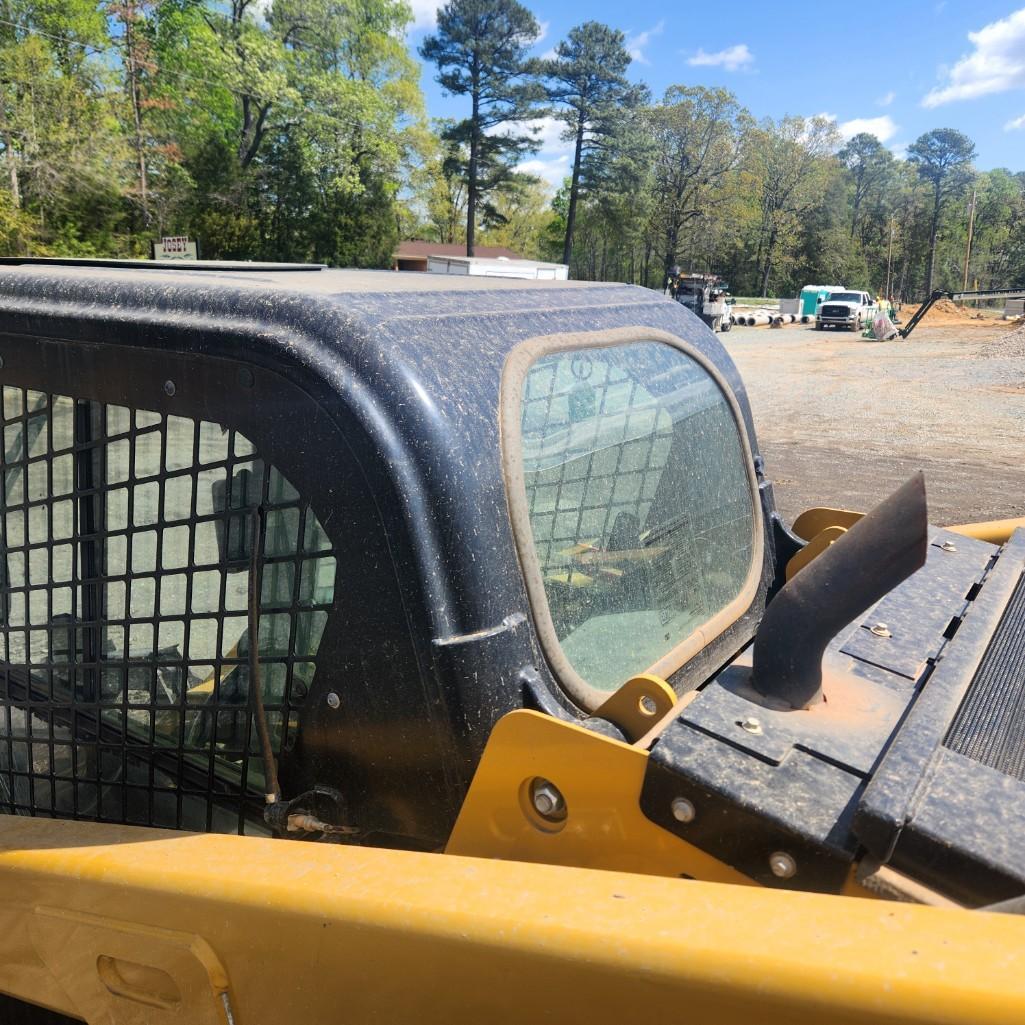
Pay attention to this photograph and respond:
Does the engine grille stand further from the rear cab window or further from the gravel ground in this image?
the gravel ground

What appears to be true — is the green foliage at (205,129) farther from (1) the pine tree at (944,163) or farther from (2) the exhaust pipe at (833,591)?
(1) the pine tree at (944,163)

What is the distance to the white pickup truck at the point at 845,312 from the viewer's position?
4125cm

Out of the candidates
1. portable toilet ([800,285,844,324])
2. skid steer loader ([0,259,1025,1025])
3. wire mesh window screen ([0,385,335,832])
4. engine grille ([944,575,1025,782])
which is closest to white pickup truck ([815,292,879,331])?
portable toilet ([800,285,844,324])

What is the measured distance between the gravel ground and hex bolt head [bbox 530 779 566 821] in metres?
7.67

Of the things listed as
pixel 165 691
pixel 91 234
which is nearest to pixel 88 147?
pixel 91 234

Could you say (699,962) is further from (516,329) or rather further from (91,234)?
(91,234)

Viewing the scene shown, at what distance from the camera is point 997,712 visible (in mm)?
1490

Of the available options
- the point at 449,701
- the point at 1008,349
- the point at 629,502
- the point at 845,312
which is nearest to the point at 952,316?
the point at 845,312

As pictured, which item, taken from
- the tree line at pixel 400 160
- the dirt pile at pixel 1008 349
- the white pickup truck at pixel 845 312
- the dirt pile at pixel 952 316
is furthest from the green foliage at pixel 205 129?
the dirt pile at pixel 952 316

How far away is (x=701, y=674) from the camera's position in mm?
1901

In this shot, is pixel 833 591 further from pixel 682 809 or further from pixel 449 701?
pixel 449 701

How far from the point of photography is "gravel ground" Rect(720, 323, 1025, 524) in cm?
992

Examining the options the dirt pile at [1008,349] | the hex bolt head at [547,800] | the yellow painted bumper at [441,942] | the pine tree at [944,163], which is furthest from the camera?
the pine tree at [944,163]

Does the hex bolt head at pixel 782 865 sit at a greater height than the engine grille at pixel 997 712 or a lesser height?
lesser
